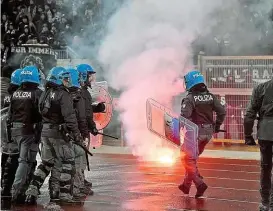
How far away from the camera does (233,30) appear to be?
16188 millimetres

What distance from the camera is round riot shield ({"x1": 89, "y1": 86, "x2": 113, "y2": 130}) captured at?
1029cm

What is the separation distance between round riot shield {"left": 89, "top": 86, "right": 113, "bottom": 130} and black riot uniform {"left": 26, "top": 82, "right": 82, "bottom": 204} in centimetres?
270

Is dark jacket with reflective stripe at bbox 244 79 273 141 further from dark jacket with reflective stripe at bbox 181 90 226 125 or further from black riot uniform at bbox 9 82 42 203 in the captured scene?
black riot uniform at bbox 9 82 42 203

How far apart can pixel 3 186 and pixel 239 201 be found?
3.47 meters

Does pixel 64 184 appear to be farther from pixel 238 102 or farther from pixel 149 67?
pixel 238 102

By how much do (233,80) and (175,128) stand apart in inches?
238

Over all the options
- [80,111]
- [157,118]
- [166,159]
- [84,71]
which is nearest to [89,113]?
[80,111]

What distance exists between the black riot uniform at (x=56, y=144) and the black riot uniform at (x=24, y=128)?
26 centimetres

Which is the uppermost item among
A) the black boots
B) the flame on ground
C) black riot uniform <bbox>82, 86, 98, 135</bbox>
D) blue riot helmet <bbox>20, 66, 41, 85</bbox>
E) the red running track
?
blue riot helmet <bbox>20, 66, 41, 85</bbox>

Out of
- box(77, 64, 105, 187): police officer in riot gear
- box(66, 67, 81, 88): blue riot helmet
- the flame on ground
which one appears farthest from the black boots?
the flame on ground

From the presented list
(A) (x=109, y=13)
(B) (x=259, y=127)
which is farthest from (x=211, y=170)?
(A) (x=109, y=13)

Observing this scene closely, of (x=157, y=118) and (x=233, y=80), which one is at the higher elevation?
(x=233, y=80)

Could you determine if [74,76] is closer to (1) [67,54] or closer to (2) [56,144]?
(2) [56,144]

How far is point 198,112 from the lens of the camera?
307 inches
